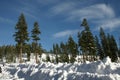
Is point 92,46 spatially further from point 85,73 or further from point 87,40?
point 85,73

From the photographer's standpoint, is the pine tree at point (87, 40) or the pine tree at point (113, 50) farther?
the pine tree at point (113, 50)

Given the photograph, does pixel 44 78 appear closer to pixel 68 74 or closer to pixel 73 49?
pixel 68 74

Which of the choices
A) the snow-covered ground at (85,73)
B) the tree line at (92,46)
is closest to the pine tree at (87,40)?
the tree line at (92,46)

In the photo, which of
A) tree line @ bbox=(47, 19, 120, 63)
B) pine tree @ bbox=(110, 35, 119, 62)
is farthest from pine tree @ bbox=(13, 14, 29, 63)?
pine tree @ bbox=(110, 35, 119, 62)

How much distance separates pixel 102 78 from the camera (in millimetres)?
13031

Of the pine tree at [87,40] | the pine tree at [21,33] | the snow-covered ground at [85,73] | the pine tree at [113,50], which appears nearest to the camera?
the snow-covered ground at [85,73]

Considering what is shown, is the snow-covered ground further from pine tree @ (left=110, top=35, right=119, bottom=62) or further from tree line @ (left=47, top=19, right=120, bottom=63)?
pine tree @ (left=110, top=35, right=119, bottom=62)

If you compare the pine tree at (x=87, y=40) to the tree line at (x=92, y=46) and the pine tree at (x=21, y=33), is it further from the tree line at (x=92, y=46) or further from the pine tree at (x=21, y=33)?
the pine tree at (x=21, y=33)

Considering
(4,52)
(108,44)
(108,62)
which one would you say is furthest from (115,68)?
(4,52)

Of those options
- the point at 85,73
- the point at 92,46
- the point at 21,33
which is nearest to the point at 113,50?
A: the point at 92,46

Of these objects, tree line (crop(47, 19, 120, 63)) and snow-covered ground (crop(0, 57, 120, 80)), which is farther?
tree line (crop(47, 19, 120, 63))

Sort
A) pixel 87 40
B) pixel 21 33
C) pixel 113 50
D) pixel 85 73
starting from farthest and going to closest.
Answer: pixel 113 50
pixel 87 40
pixel 21 33
pixel 85 73

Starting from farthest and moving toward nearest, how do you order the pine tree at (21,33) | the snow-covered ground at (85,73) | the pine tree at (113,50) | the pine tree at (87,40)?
the pine tree at (113,50), the pine tree at (87,40), the pine tree at (21,33), the snow-covered ground at (85,73)

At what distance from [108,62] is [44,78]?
235 inches
